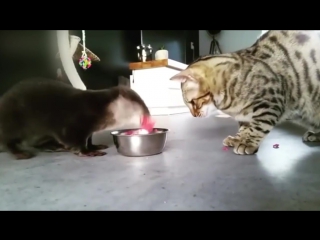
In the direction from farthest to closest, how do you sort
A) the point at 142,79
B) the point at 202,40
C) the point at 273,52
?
1. the point at 202,40
2. the point at 142,79
3. the point at 273,52

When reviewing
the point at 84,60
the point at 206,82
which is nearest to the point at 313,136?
the point at 206,82

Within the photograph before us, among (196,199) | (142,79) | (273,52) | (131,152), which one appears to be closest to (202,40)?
(142,79)

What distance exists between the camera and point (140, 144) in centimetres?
148

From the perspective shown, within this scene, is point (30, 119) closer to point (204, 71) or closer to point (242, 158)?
point (204, 71)

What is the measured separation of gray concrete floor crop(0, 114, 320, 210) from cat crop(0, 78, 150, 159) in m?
0.11

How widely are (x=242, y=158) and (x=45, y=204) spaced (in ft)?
2.98

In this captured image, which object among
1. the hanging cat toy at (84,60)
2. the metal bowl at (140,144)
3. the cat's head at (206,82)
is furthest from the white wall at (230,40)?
the metal bowl at (140,144)

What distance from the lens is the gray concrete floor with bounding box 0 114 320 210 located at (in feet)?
2.96

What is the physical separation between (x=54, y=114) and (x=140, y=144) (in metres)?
0.47

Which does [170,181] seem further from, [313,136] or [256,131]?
[313,136]
